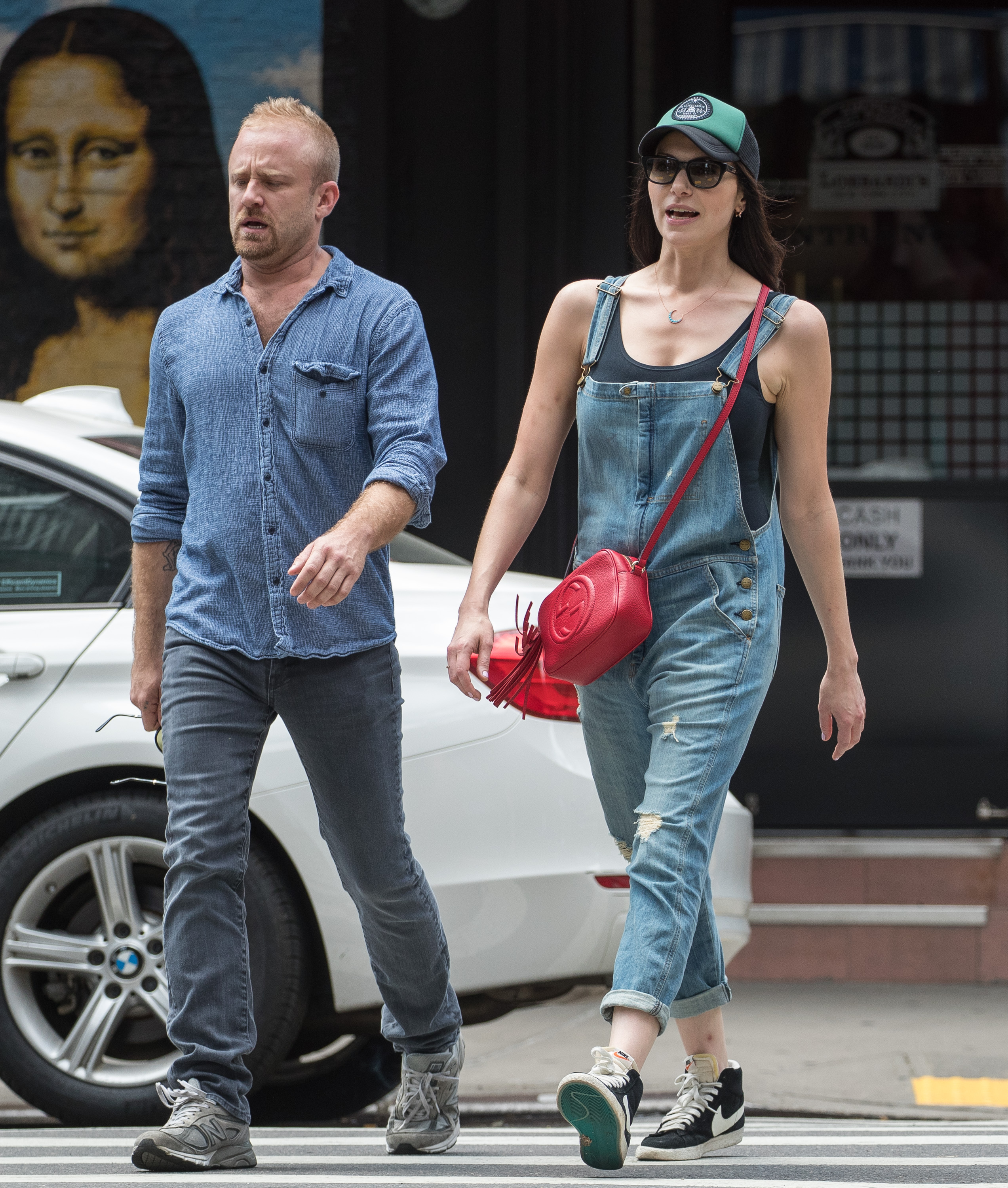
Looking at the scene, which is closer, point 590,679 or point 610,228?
point 590,679

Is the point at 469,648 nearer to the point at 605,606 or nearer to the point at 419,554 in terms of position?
the point at 605,606

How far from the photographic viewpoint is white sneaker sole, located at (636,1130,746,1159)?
10.8 feet

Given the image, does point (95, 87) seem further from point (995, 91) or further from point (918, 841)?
point (918, 841)

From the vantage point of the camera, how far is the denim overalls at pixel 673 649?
3.12 m

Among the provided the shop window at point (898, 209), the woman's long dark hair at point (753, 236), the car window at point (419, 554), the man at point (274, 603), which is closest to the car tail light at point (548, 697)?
the car window at point (419, 554)

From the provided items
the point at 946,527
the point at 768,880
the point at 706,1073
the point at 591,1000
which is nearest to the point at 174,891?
the point at 706,1073

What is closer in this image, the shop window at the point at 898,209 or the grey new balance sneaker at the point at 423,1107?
the grey new balance sneaker at the point at 423,1107

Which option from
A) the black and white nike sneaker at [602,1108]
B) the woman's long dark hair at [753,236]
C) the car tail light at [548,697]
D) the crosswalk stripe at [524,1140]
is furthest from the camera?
the car tail light at [548,697]

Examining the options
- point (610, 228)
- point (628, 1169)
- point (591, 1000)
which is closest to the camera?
point (628, 1169)

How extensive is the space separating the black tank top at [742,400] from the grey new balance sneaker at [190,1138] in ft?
4.59

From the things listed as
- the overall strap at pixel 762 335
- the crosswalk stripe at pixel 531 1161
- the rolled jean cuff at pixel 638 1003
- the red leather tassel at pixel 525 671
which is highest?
the overall strap at pixel 762 335

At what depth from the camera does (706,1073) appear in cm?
343

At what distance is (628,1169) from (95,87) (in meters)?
4.87

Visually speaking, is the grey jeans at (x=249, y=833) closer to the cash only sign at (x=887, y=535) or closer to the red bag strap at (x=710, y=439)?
the red bag strap at (x=710, y=439)
